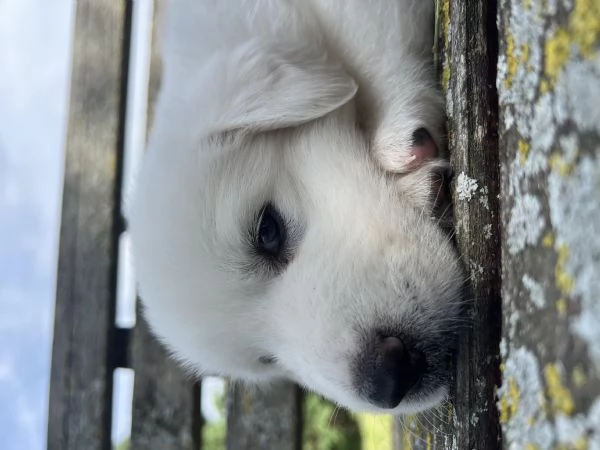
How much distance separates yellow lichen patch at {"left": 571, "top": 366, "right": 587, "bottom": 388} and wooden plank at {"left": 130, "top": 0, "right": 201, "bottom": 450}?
299 centimetres

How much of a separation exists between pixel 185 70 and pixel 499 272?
4.37 ft

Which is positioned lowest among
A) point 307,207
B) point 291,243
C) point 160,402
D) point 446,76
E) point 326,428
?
point 326,428

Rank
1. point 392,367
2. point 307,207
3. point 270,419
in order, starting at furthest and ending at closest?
point 270,419, point 307,207, point 392,367

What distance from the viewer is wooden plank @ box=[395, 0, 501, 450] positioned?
1.23 metres

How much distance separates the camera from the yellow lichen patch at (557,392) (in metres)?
0.77

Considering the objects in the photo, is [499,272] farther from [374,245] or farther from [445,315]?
[374,245]

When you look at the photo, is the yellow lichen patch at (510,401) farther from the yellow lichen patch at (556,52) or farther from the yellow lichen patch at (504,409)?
the yellow lichen patch at (556,52)

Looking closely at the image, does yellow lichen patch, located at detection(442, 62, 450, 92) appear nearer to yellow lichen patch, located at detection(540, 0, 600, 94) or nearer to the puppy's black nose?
the puppy's black nose

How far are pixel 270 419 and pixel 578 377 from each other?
2.90m

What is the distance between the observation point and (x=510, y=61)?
102cm

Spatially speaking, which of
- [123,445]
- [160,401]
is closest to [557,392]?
[160,401]

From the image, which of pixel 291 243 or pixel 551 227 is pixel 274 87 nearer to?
pixel 291 243

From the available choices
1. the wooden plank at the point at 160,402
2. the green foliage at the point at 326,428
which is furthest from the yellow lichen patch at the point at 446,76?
the green foliage at the point at 326,428

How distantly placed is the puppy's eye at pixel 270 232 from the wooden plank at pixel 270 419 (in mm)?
1759
